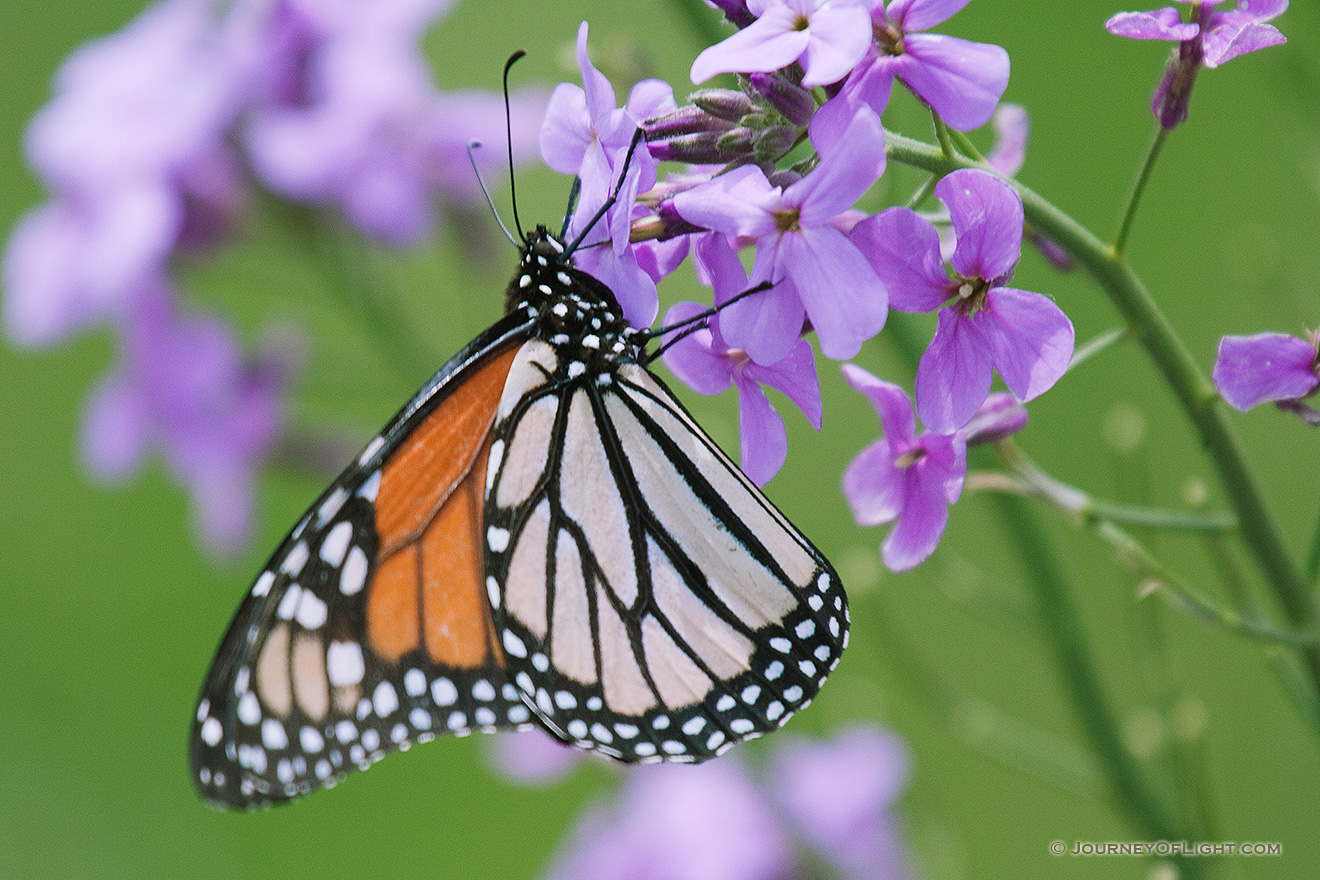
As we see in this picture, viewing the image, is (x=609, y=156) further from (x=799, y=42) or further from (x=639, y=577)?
(x=639, y=577)

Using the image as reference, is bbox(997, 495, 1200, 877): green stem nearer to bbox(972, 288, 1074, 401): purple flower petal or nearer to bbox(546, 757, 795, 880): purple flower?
bbox(972, 288, 1074, 401): purple flower petal

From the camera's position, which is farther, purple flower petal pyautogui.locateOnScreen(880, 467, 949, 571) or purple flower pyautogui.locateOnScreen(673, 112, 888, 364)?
purple flower petal pyautogui.locateOnScreen(880, 467, 949, 571)

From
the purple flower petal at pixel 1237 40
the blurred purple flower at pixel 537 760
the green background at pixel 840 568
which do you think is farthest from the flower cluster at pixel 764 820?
the purple flower petal at pixel 1237 40

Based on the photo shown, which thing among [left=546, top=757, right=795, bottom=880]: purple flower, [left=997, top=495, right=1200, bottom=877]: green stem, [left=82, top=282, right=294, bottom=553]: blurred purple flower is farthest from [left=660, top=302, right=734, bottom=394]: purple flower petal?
[left=82, top=282, right=294, bottom=553]: blurred purple flower

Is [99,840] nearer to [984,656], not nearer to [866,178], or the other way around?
[984,656]

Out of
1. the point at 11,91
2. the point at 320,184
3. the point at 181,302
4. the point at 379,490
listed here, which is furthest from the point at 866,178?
the point at 11,91

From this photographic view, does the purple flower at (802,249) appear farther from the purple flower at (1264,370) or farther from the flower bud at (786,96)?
the purple flower at (1264,370)
